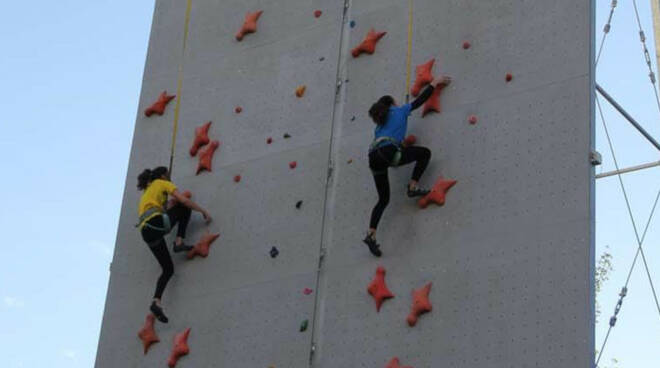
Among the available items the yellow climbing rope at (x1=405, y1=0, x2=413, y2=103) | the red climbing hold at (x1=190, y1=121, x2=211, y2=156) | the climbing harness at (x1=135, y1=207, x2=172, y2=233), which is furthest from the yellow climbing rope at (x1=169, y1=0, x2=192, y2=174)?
the yellow climbing rope at (x1=405, y1=0, x2=413, y2=103)

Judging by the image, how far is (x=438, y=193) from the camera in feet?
22.4

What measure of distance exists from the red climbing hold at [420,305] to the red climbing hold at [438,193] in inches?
19.6

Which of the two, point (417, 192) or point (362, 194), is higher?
point (362, 194)

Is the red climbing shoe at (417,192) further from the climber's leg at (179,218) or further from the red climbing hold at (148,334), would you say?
the red climbing hold at (148,334)

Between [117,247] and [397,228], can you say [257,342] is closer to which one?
[397,228]

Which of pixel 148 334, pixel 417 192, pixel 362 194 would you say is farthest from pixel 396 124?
pixel 148 334

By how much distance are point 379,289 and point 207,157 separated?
1.99 metres

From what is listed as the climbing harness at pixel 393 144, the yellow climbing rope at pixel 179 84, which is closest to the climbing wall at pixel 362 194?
the yellow climbing rope at pixel 179 84

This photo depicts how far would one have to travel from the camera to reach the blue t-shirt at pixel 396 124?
6953 mm

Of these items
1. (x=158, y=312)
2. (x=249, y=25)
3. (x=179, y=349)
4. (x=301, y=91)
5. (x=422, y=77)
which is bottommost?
(x=179, y=349)

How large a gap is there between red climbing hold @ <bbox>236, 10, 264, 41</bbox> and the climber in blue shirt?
1.81m

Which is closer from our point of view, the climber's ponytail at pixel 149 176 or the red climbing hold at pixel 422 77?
the red climbing hold at pixel 422 77

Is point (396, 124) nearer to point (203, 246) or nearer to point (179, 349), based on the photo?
point (203, 246)

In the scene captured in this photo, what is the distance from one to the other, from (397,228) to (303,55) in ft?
5.51
